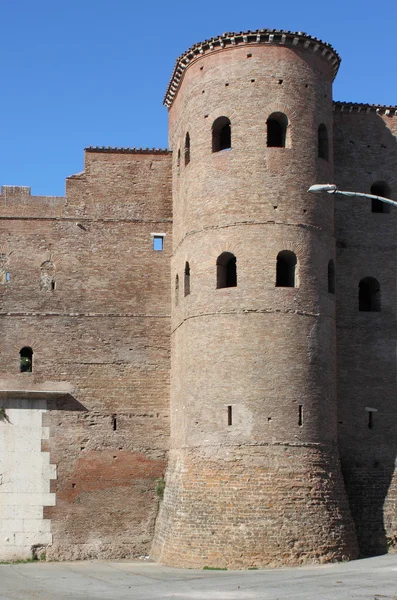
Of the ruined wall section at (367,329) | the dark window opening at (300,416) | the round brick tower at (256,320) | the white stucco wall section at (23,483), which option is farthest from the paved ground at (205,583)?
the dark window opening at (300,416)

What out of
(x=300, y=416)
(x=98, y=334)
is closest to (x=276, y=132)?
(x=98, y=334)

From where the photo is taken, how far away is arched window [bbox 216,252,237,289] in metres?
20.5

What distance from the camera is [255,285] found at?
19.9 m

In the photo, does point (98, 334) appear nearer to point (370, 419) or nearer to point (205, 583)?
point (370, 419)

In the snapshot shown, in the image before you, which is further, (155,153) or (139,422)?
(155,153)

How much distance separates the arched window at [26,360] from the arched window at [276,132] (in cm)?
814

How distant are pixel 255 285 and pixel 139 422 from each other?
521cm

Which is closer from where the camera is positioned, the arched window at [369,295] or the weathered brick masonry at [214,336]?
the weathered brick masonry at [214,336]

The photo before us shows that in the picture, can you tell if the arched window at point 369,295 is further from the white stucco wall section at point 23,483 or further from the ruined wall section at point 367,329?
the white stucco wall section at point 23,483

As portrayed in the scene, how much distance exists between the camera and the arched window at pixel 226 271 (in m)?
20.5

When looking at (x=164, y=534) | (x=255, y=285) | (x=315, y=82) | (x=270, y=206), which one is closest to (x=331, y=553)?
(x=164, y=534)

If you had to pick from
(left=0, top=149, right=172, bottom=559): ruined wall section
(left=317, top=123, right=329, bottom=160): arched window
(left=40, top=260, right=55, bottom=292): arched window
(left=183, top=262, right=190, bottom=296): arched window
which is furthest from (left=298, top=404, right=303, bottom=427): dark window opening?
(left=40, top=260, right=55, bottom=292): arched window

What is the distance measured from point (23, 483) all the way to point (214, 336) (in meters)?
6.27

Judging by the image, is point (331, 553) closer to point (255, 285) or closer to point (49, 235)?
point (255, 285)
